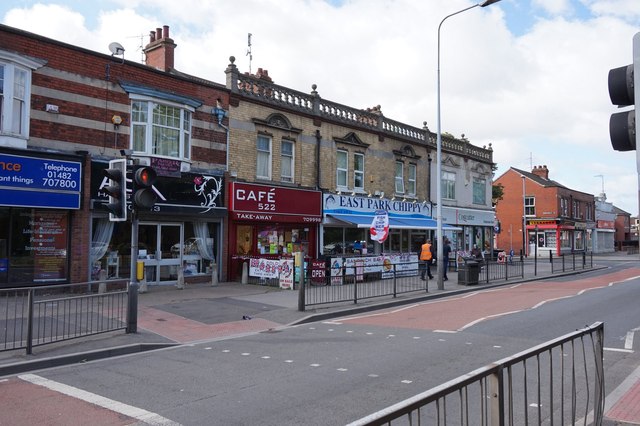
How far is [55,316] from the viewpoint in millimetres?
9125

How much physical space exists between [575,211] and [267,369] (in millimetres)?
61028

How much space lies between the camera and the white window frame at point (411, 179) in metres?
29.2

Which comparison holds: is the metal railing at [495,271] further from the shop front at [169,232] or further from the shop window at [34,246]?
the shop window at [34,246]

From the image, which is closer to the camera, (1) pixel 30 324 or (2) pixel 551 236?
(1) pixel 30 324

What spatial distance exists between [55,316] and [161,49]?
46.4 feet

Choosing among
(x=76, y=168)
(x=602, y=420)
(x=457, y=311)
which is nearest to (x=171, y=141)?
(x=76, y=168)

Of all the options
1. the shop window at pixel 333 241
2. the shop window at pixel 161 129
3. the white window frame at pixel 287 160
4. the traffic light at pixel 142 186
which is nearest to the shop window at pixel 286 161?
the white window frame at pixel 287 160

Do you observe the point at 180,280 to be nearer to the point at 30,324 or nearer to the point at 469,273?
the point at 30,324

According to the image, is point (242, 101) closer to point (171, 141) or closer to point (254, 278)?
point (171, 141)

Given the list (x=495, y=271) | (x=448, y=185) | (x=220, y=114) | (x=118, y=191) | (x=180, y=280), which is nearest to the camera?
(x=118, y=191)

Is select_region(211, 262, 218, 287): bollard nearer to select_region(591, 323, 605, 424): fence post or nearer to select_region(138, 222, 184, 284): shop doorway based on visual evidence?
select_region(138, 222, 184, 284): shop doorway

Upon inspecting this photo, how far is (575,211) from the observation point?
60219 millimetres

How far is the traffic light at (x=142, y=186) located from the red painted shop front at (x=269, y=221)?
29.0 ft

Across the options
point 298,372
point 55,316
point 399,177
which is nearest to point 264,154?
point 399,177
